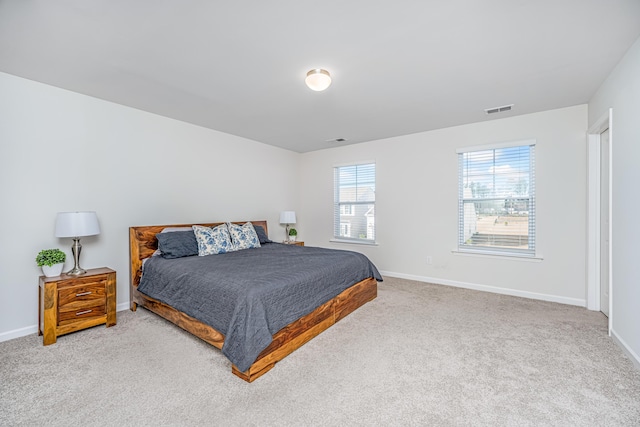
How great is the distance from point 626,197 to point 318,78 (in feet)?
8.94

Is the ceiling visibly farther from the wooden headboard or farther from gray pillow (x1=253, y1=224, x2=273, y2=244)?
gray pillow (x1=253, y1=224, x2=273, y2=244)

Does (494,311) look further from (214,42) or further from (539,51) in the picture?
(214,42)

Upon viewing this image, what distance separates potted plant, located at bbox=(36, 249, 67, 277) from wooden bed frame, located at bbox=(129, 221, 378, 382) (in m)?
0.68

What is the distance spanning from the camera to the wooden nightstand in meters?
2.50

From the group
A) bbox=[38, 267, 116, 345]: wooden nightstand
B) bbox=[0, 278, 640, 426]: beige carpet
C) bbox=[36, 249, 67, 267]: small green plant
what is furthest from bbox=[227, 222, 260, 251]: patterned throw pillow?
bbox=[36, 249, 67, 267]: small green plant

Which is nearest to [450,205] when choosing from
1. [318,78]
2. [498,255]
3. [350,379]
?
[498,255]

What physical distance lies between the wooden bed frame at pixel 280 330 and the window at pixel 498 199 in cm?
184

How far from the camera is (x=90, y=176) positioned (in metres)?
3.15

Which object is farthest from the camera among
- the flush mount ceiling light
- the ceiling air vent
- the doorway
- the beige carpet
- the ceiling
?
the ceiling air vent

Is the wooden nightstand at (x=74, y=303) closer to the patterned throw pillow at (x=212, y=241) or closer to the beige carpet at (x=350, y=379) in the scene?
the beige carpet at (x=350, y=379)

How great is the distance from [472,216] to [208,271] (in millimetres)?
3712

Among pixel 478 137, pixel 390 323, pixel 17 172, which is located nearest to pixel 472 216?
pixel 478 137

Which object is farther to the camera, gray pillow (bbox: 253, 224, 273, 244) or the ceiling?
gray pillow (bbox: 253, 224, 273, 244)

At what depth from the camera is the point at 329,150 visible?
5.68 metres
